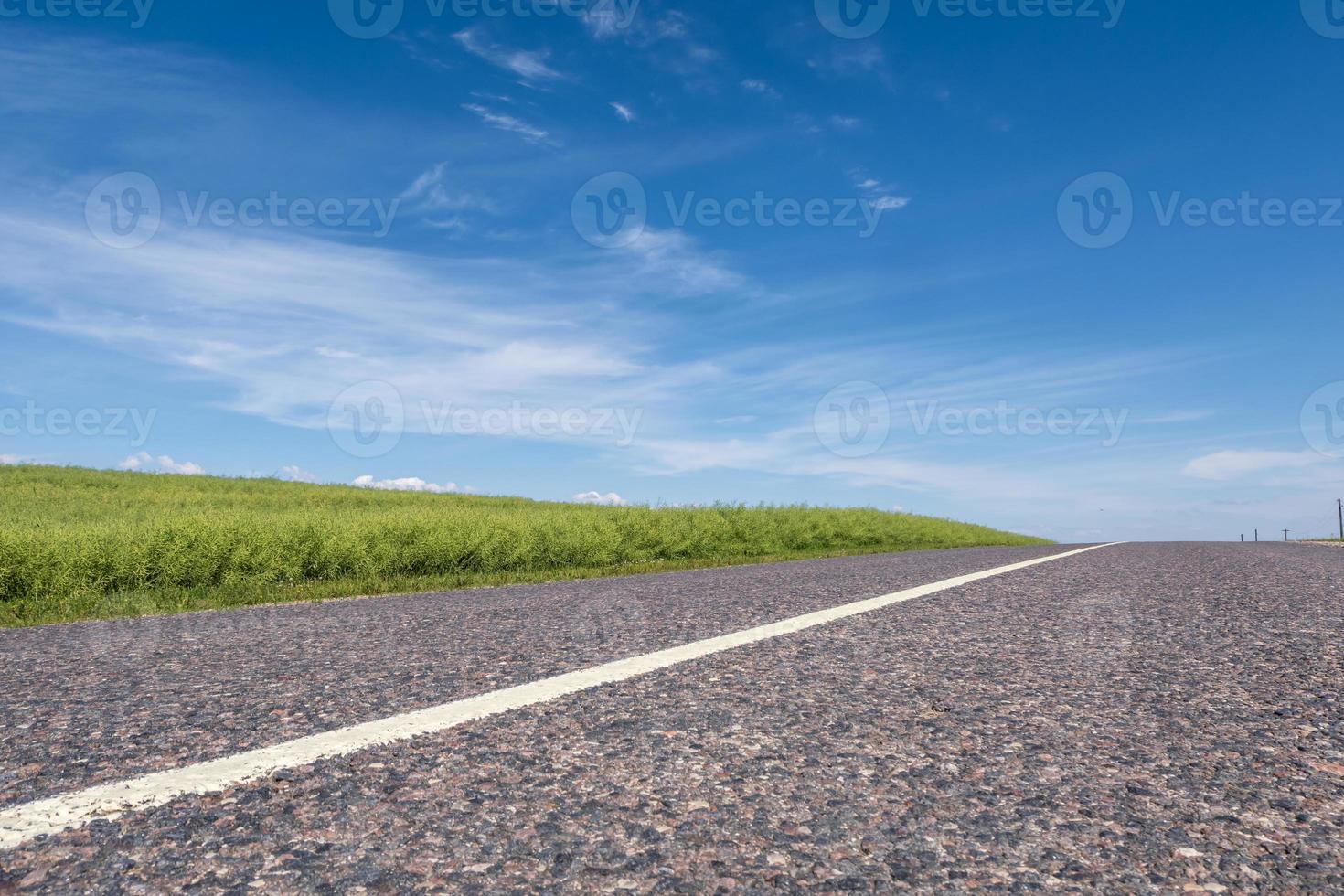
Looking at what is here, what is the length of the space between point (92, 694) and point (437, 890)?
2.86 metres

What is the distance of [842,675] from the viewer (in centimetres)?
405

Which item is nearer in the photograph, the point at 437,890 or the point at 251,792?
the point at 437,890

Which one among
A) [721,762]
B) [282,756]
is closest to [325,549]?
[282,756]

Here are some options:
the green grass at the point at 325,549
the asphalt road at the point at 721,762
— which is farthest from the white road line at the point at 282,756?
the green grass at the point at 325,549

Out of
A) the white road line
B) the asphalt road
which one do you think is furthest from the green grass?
the white road line

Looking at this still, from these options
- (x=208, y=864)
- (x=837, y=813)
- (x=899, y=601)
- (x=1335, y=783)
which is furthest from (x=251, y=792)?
A: (x=899, y=601)

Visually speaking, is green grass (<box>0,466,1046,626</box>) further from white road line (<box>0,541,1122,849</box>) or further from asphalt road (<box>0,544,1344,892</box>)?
white road line (<box>0,541,1122,849</box>)

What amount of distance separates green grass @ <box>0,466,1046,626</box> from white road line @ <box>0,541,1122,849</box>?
709 centimetres

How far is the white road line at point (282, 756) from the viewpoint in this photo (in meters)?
2.32

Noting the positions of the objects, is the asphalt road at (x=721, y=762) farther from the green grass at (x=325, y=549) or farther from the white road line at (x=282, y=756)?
the green grass at (x=325, y=549)

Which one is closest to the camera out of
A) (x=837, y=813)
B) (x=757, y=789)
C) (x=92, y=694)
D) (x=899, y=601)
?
(x=837, y=813)

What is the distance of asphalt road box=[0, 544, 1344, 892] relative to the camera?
6.71 feet

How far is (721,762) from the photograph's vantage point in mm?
2768

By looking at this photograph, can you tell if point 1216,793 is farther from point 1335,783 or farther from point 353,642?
point 353,642
